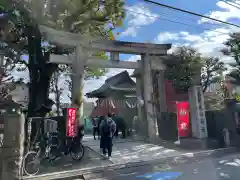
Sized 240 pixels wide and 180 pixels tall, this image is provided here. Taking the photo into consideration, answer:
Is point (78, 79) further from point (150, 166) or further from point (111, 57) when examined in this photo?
point (150, 166)

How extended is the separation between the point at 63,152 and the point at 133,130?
9415mm

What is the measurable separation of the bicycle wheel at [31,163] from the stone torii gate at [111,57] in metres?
4.00

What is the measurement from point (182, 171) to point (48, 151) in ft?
17.1

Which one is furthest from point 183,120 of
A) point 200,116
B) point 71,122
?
point 71,122

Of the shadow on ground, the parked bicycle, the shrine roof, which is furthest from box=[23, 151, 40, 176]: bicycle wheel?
the shrine roof

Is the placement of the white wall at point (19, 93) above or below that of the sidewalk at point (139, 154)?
above

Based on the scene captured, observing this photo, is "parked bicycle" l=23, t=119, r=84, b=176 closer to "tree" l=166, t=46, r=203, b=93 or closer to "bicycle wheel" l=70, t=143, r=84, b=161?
"bicycle wheel" l=70, t=143, r=84, b=161

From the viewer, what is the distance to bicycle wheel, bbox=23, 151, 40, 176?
7457 mm

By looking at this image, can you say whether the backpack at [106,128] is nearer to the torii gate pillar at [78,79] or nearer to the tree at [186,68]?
the torii gate pillar at [78,79]

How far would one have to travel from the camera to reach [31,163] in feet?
24.8

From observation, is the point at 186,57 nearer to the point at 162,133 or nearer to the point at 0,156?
the point at 162,133

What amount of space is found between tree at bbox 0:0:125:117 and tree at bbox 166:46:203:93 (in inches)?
292

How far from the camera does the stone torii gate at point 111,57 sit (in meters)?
11.4

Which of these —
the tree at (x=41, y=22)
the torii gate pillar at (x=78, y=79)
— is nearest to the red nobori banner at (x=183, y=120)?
the torii gate pillar at (x=78, y=79)
